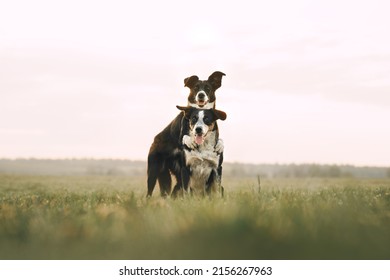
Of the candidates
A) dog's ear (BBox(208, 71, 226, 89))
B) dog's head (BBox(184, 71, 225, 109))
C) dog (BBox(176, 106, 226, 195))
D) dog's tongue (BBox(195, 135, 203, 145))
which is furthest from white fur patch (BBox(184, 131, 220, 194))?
dog's ear (BBox(208, 71, 226, 89))

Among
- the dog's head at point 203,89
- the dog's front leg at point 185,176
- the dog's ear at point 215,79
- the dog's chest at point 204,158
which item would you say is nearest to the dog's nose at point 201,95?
the dog's head at point 203,89

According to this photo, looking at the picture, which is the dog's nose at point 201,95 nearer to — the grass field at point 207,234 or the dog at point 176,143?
the dog at point 176,143

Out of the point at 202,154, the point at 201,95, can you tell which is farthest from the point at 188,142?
the point at 201,95

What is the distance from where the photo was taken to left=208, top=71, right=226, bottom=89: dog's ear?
34.8 ft

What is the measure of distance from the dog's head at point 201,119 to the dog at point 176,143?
32 centimetres

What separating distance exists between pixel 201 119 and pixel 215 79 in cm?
119

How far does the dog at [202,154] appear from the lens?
388 inches

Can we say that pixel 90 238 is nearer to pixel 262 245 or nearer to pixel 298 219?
pixel 262 245

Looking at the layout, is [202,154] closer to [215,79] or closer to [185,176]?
[185,176]

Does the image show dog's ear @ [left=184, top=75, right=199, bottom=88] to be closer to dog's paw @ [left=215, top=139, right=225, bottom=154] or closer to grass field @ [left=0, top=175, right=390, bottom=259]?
dog's paw @ [left=215, top=139, right=225, bottom=154]

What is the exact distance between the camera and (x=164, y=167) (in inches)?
466

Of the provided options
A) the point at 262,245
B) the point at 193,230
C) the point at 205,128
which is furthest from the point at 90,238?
the point at 205,128

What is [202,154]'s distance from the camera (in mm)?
10227

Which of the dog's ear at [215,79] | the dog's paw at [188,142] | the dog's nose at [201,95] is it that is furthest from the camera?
the dog's ear at [215,79]
